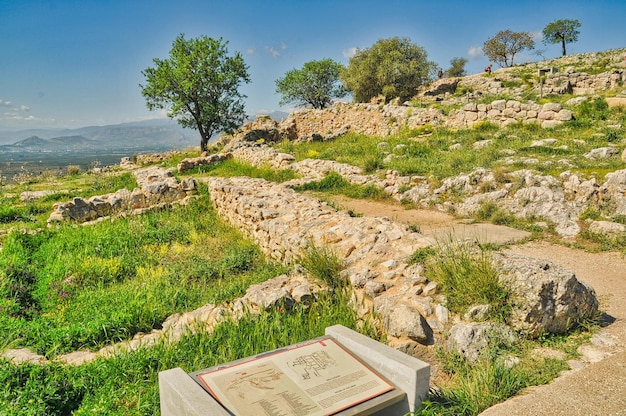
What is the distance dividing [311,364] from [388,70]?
1297 inches

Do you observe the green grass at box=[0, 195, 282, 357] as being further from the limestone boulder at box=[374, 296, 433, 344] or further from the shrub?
the limestone boulder at box=[374, 296, 433, 344]

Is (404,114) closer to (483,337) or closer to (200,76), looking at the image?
(200,76)

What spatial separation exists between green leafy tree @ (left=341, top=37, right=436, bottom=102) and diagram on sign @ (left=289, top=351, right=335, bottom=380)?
1224 inches

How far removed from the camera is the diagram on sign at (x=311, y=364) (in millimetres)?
3068

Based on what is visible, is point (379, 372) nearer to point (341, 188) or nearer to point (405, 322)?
point (405, 322)

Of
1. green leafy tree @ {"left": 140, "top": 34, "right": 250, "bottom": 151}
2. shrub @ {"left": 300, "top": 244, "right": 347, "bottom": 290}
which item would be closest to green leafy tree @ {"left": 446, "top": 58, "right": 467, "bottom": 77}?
green leafy tree @ {"left": 140, "top": 34, "right": 250, "bottom": 151}

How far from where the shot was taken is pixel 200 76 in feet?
90.4

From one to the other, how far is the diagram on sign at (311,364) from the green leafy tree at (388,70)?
1224 inches

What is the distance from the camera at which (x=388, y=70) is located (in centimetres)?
3331

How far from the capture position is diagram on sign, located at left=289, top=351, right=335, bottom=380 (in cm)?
307

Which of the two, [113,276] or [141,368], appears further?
[113,276]

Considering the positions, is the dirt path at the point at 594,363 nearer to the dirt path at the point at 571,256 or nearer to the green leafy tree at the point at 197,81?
the dirt path at the point at 571,256

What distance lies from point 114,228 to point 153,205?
2.19 metres

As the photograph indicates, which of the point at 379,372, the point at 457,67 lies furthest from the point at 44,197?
the point at 457,67
